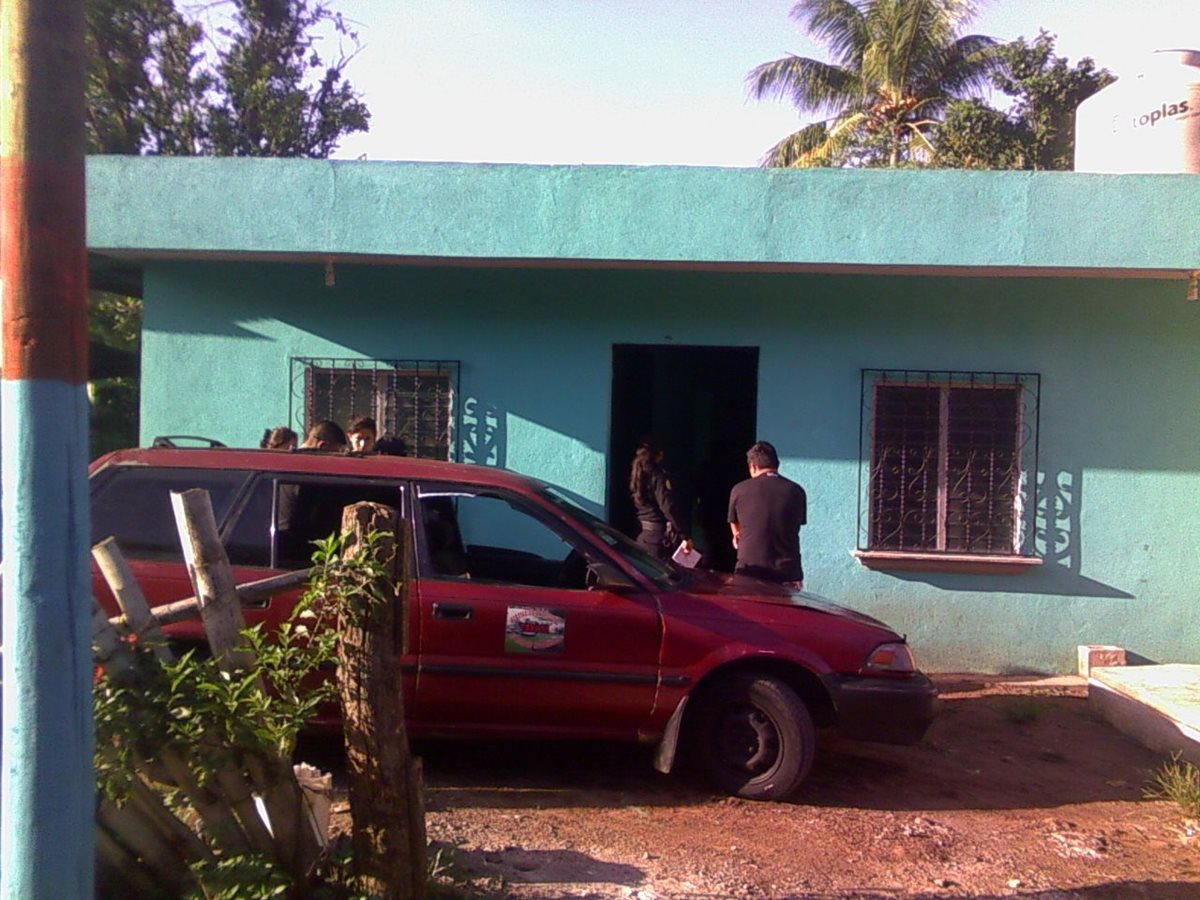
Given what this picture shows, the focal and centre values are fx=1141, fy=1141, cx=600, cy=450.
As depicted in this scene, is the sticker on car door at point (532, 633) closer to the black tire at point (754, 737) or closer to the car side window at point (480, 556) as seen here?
the car side window at point (480, 556)

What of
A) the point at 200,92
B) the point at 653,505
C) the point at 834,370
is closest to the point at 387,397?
the point at 653,505

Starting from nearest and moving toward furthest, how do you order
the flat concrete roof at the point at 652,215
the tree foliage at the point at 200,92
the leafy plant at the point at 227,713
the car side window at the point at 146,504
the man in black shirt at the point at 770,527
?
the leafy plant at the point at 227,713 < the car side window at the point at 146,504 < the man in black shirt at the point at 770,527 < the flat concrete roof at the point at 652,215 < the tree foliage at the point at 200,92

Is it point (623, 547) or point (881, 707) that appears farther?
point (623, 547)

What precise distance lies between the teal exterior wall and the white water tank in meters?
1.05

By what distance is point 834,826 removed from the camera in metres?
5.14

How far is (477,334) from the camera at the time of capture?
8578 millimetres

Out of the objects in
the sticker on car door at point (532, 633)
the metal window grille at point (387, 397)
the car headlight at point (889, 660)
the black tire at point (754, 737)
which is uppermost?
the metal window grille at point (387, 397)

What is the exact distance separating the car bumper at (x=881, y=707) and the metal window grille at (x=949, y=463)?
10.1 ft

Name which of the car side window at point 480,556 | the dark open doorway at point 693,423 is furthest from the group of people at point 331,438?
the dark open doorway at point 693,423

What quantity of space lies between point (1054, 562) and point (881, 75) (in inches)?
620

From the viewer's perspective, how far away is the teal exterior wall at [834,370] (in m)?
8.33

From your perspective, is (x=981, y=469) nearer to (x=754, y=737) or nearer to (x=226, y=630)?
(x=754, y=737)

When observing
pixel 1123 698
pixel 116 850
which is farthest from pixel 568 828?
pixel 1123 698

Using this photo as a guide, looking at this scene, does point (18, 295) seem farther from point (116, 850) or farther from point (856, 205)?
point (856, 205)
